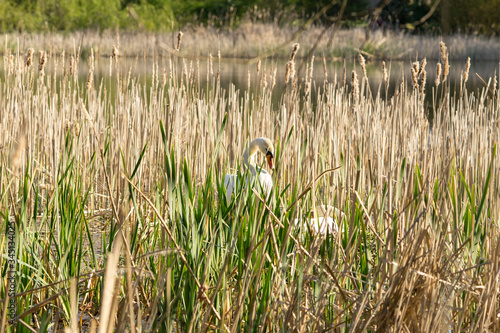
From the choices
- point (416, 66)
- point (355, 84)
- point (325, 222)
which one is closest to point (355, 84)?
point (355, 84)

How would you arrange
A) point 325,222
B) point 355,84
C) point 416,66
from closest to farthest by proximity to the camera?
1. point 325,222
2. point 355,84
3. point 416,66

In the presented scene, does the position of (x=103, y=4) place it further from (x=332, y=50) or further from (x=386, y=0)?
(x=386, y=0)

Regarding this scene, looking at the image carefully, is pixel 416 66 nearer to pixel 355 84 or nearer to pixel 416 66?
pixel 416 66

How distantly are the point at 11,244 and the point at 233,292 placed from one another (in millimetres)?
882

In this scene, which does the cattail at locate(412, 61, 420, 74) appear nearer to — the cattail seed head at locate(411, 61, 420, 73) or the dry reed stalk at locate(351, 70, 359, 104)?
the cattail seed head at locate(411, 61, 420, 73)

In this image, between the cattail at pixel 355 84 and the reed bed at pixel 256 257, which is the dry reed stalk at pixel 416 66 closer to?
the reed bed at pixel 256 257

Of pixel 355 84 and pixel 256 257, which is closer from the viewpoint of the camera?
pixel 256 257

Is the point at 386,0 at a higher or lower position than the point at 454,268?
higher

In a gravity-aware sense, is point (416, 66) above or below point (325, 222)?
above

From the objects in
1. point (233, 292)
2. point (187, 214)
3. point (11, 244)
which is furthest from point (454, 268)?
point (11, 244)

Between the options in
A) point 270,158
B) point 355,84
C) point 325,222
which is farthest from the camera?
point 270,158

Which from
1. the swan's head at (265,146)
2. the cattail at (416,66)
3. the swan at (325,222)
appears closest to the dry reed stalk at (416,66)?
the cattail at (416,66)

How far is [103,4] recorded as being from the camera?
70.5 feet

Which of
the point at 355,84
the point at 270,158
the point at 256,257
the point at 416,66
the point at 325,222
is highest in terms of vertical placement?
the point at 416,66
